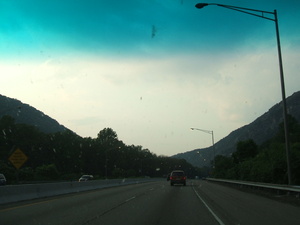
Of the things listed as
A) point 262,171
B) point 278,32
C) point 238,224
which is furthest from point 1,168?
point 238,224

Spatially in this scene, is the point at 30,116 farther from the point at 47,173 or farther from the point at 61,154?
the point at 47,173

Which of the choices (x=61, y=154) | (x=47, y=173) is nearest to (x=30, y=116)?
(x=61, y=154)

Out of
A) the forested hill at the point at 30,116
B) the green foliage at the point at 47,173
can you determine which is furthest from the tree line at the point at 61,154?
the forested hill at the point at 30,116

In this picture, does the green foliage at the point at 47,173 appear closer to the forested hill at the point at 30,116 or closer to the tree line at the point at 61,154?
the tree line at the point at 61,154

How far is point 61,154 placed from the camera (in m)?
137

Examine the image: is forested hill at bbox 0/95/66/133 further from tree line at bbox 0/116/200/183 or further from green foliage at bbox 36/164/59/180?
green foliage at bbox 36/164/59/180

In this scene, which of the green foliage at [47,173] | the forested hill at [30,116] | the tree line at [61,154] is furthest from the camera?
the forested hill at [30,116]

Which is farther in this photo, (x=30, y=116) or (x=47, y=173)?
(x=30, y=116)

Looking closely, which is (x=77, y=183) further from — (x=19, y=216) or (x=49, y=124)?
(x=49, y=124)

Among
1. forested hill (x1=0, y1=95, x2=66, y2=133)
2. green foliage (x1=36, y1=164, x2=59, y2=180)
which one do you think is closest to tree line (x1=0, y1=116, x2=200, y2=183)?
green foliage (x1=36, y1=164, x2=59, y2=180)

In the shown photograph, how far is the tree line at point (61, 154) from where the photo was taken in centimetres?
10042

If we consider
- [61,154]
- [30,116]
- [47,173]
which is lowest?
[47,173]

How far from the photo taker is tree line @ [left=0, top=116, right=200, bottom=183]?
3953 inches

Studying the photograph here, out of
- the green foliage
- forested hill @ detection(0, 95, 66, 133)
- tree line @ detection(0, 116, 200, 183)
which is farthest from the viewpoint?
forested hill @ detection(0, 95, 66, 133)
